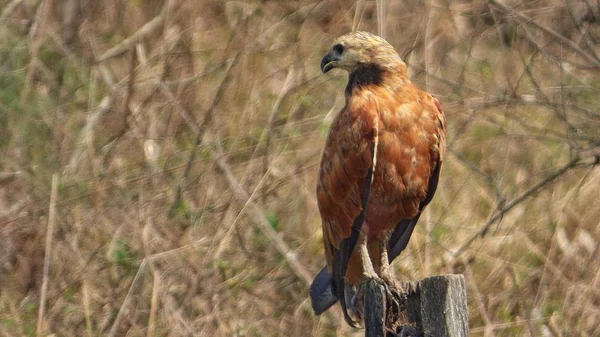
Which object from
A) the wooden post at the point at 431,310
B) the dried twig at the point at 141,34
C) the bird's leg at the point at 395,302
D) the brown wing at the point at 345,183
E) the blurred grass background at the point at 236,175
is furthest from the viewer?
the dried twig at the point at 141,34

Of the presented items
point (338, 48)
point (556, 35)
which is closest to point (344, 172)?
point (338, 48)

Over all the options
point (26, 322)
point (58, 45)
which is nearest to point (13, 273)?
point (26, 322)

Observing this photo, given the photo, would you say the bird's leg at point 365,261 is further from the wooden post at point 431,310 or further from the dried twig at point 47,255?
the dried twig at point 47,255

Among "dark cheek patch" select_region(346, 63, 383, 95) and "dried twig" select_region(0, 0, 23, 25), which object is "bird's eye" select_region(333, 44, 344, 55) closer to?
"dark cheek patch" select_region(346, 63, 383, 95)

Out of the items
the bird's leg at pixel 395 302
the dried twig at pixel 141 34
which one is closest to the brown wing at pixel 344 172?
the bird's leg at pixel 395 302

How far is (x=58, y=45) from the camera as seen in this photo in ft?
20.3

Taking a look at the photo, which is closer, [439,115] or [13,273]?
[439,115]

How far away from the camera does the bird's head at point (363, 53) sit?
419 cm

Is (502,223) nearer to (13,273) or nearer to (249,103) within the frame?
(249,103)

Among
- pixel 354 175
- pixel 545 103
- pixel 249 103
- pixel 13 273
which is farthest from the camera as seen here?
pixel 249 103

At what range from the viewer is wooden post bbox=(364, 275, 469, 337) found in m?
2.60

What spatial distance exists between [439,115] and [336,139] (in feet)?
1.44

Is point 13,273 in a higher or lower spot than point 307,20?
lower

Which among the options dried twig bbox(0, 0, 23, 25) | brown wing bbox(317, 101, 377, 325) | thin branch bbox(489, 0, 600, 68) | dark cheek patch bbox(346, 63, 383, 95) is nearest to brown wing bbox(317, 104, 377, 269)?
brown wing bbox(317, 101, 377, 325)
